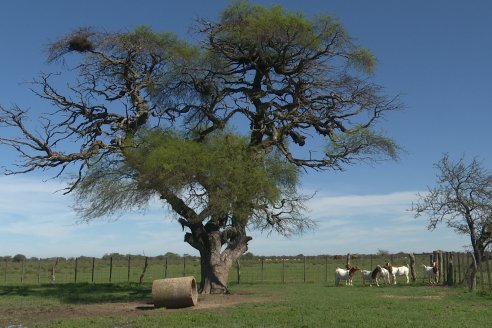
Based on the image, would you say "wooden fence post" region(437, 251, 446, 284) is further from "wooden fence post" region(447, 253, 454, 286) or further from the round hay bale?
the round hay bale

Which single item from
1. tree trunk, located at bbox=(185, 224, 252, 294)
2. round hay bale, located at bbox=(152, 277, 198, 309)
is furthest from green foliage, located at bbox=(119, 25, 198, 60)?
round hay bale, located at bbox=(152, 277, 198, 309)

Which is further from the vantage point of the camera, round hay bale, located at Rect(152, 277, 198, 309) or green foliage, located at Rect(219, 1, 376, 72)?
green foliage, located at Rect(219, 1, 376, 72)

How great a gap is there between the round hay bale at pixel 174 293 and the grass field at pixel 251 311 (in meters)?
0.39

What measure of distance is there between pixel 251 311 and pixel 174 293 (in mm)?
3209

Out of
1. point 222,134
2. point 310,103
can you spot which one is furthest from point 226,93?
point 310,103

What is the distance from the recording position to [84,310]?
20.2 meters

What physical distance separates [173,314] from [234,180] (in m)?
7.95

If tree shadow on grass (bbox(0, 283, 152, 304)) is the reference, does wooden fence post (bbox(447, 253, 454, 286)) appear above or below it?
above

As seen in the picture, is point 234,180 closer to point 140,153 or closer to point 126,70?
point 140,153

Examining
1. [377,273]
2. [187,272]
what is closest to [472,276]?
[377,273]

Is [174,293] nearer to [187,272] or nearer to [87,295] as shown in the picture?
[87,295]

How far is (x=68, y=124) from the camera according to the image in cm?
2825

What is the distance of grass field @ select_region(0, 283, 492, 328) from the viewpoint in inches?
625

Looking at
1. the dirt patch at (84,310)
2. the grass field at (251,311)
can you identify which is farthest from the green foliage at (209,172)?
the grass field at (251,311)
